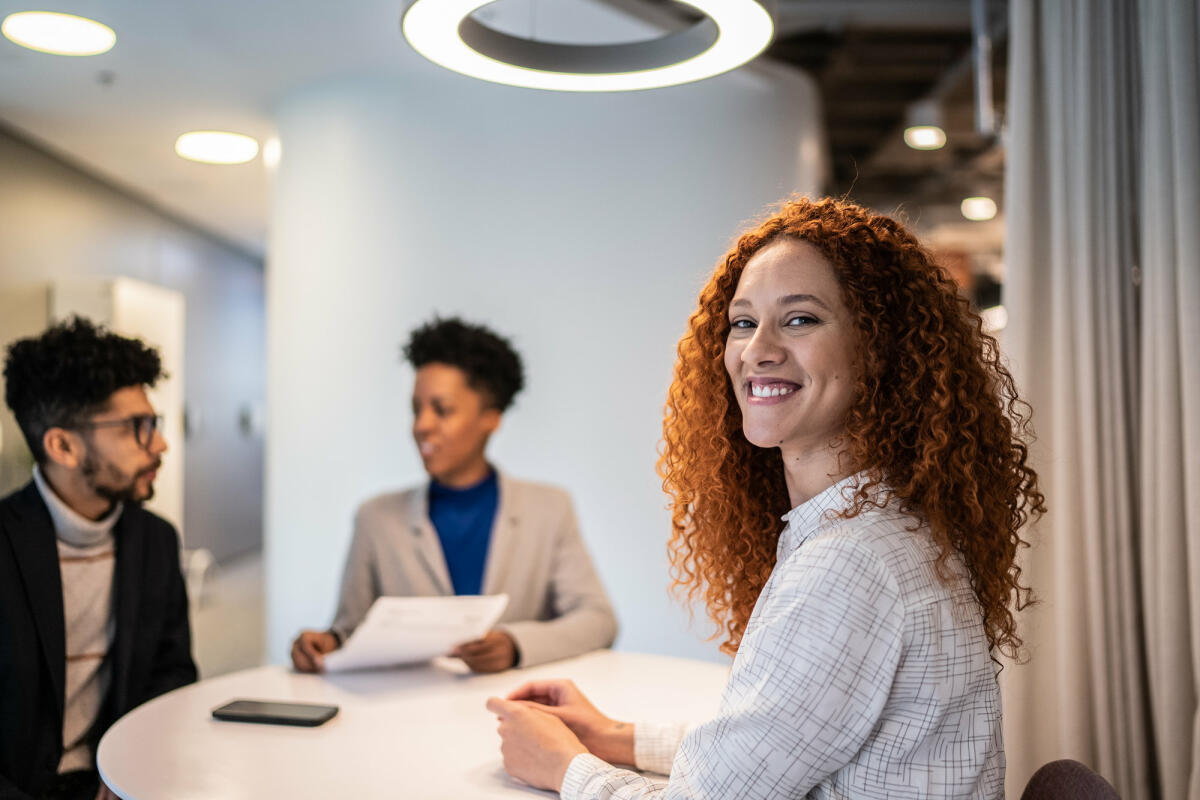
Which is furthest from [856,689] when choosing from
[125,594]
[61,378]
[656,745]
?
[61,378]

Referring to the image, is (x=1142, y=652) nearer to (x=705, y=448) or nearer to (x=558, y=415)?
(x=705, y=448)

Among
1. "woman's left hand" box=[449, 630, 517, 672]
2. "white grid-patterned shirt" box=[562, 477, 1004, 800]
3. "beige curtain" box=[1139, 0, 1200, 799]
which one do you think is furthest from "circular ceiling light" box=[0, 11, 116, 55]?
"white grid-patterned shirt" box=[562, 477, 1004, 800]

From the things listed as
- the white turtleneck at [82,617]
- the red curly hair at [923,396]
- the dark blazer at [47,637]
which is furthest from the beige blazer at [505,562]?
the red curly hair at [923,396]

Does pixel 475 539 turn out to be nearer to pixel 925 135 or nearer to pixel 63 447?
pixel 63 447

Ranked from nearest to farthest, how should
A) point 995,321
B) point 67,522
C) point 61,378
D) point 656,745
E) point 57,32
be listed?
1. point 656,745
2. point 67,522
3. point 61,378
4. point 57,32
5. point 995,321

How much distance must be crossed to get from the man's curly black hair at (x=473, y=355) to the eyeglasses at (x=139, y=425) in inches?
35.7

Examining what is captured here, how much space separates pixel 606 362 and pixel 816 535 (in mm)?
3794

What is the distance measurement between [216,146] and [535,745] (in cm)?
472

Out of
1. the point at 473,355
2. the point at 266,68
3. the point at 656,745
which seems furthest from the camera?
the point at 266,68

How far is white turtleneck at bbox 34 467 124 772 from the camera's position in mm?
2398

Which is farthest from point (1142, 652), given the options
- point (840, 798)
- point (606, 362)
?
point (606, 362)

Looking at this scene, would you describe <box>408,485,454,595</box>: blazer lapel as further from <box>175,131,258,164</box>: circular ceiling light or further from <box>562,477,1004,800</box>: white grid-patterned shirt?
<box>175,131,258,164</box>: circular ceiling light

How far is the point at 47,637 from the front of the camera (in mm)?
2283

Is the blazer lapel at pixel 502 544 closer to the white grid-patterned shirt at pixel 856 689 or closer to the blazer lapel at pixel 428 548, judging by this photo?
the blazer lapel at pixel 428 548
